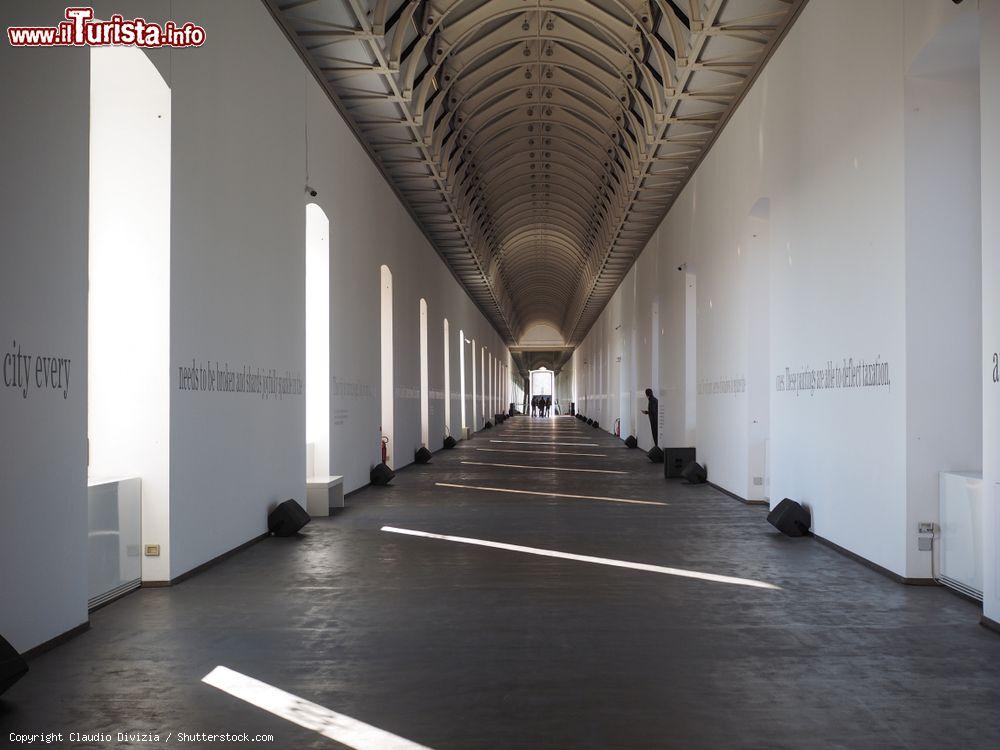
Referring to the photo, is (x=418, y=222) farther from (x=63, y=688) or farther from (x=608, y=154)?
(x=63, y=688)

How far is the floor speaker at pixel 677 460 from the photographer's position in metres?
14.8

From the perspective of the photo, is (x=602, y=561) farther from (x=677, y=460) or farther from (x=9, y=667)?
(x=677, y=460)

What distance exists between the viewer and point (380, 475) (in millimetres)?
13625

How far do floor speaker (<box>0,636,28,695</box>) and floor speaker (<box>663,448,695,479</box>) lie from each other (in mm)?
12038

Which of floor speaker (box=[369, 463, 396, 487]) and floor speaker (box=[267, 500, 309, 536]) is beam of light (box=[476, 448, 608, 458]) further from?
floor speaker (box=[267, 500, 309, 536])

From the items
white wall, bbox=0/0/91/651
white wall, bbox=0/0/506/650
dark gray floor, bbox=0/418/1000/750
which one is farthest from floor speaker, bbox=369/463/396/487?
white wall, bbox=0/0/91/651

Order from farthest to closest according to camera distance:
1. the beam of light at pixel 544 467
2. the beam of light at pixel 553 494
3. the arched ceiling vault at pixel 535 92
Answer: the beam of light at pixel 544 467
the beam of light at pixel 553 494
the arched ceiling vault at pixel 535 92

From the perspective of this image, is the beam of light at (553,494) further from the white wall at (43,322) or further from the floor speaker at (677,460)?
the white wall at (43,322)

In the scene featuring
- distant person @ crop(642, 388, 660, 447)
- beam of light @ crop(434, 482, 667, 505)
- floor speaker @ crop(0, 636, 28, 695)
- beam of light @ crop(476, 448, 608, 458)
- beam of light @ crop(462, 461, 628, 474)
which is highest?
distant person @ crop(642, 388, 660, 447)

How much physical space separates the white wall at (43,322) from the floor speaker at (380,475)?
8.58 m

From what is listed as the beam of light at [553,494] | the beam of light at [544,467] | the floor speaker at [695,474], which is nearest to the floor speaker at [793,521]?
the beam of light at [553,494]

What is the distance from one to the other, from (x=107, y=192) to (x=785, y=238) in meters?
6.63

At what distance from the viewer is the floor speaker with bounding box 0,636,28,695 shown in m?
3.71

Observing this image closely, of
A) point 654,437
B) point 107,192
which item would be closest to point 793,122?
point 107,192
